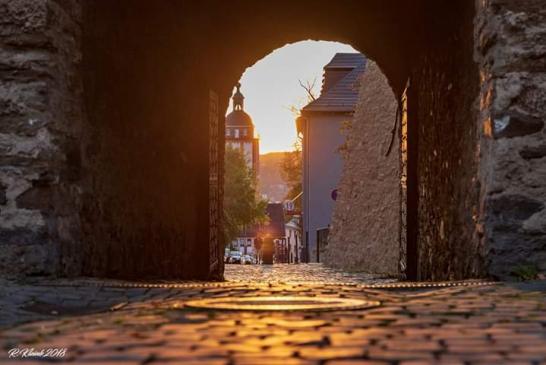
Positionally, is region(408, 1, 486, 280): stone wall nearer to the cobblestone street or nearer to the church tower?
the cobblestone street

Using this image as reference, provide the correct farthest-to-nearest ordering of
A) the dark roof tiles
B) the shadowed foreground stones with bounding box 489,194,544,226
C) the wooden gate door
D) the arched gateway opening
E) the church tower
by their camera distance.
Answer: the church tower < the dark roof tiles < the wooden gate door < the arched gateway opening < the shadowed foreground stones with bounding box 489,194,544,226

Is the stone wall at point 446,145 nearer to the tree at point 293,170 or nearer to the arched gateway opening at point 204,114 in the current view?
the arched gateway opening at point 204,114

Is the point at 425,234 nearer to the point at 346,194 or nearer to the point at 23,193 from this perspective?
the point at 23,193

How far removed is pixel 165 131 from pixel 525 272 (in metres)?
3.50

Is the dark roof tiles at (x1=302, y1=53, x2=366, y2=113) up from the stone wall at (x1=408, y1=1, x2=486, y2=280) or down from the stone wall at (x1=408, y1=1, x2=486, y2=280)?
up

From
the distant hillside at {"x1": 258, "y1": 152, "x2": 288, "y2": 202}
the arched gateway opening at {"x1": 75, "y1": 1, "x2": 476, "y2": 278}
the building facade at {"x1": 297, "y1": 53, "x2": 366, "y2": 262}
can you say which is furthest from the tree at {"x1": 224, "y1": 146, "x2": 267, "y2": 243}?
the distant hillside at {"x1": 258, "y1": 152, "x2": 288, "y2": 202}

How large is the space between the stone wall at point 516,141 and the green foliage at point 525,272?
0.5 inches

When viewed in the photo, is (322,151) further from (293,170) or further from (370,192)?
(370,192)

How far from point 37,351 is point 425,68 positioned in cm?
630

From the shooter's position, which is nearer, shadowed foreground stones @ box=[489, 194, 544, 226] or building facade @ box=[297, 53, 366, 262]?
shadowed foreground stones @ box=[489, 194, 544, 226]

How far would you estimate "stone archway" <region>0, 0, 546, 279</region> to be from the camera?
16.2 ft

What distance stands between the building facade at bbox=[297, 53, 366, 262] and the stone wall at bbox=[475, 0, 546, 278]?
1007 inches

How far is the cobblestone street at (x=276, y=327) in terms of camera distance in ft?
7.79

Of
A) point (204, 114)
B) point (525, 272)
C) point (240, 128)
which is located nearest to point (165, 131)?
point (204, 114)
